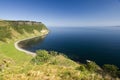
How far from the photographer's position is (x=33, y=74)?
65.2 feet

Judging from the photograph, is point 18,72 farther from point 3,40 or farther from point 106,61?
point 3,40

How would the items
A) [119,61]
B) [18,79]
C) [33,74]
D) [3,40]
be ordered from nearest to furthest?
[18,79]
[33,74]
[119,61]
[3,40]

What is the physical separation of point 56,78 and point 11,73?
6342 mm

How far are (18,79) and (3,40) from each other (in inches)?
7395

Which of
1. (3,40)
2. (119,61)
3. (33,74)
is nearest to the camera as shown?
(33,74)

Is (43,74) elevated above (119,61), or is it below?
above

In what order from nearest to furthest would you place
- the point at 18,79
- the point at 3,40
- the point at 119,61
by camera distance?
the point at 18,79, the point at 119,61, the point at 3,40

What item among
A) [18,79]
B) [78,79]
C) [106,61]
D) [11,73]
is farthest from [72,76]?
[106,61]

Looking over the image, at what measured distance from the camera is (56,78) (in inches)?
758

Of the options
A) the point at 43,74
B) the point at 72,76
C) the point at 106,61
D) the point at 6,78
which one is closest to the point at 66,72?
the point at 72,76

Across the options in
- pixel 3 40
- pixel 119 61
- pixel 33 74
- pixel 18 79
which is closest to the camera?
pixel 18 79

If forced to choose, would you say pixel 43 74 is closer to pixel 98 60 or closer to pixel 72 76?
pixel 72 76

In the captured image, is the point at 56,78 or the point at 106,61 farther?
the point at 106,61

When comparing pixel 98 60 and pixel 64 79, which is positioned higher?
pixel 64 79
